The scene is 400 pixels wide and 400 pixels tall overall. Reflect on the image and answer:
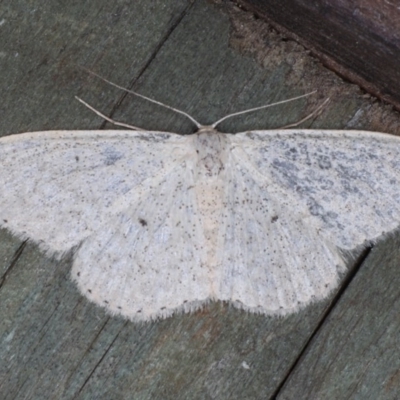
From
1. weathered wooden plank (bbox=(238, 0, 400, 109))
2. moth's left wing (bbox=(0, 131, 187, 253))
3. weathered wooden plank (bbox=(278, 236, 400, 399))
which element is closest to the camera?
weathered wooden plank (bbox=(238, 0, 400, 109))

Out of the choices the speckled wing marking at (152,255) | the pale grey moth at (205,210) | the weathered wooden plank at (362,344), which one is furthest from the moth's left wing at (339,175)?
the speckled wing marking at (152,255)

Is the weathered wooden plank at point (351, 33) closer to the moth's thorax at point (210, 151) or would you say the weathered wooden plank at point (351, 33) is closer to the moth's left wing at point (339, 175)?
the moth's left wing at point (339, 175)

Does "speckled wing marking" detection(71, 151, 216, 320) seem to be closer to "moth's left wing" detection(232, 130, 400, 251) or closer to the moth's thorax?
the moth's thorax

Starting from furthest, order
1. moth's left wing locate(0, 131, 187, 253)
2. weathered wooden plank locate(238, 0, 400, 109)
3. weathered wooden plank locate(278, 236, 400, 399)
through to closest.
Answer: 1. weathered wooden plank locate(278, 236, 400, 399)
2. moth's left wing locate(0, 131, 187, 253)
3. weathered wooden plank locate(238, 0, 400, 109)

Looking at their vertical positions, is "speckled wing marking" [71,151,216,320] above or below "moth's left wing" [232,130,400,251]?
below

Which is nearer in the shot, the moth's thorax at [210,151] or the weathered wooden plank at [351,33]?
the weathered wooden plank at [351,33]

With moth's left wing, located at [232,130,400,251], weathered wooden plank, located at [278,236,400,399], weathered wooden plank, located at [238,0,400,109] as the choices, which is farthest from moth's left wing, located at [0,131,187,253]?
weathered wooden plank, located at [278,236,400,399]

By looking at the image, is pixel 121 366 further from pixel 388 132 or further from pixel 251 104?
pixel 388 132

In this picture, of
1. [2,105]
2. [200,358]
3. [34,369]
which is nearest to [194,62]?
[2,105]
